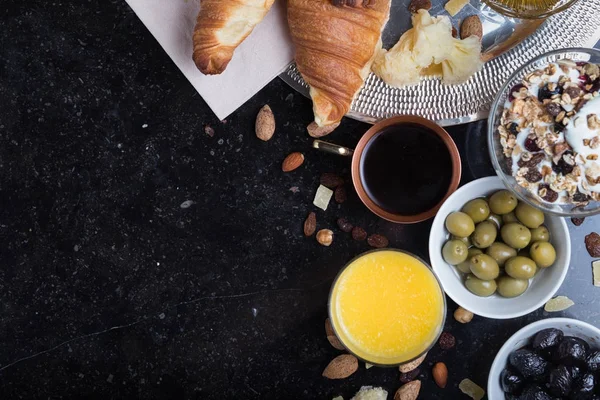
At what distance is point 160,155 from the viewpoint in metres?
1.68

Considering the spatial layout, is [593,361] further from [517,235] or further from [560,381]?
[517,235]

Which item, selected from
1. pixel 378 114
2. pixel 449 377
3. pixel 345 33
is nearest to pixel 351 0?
pixel 345 33

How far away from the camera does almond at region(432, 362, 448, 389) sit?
64.4 inches

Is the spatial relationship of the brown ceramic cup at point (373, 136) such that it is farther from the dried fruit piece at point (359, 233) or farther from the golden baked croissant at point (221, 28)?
the golden baked croissant at point (221, 28)

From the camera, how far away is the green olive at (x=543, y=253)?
58.7 inches

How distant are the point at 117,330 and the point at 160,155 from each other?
0.46 meters

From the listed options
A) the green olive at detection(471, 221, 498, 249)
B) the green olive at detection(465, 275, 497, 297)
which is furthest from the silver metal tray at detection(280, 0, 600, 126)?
the green olive at detection(465, 275, 497, 297)

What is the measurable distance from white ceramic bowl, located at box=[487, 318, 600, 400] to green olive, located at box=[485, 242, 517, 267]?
156mm

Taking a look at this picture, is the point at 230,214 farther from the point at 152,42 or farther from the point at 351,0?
the point at 351,0

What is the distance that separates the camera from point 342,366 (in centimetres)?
165

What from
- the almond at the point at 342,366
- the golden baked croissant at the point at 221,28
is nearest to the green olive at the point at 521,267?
the almond at the point at 342,366

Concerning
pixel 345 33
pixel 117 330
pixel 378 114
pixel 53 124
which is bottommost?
pixel 117 330

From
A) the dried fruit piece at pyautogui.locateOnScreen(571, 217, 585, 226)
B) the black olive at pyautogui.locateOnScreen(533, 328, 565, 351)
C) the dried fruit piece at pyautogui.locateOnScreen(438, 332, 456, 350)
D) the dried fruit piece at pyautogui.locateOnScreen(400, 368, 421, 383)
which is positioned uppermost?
the dried fruit piece at pyautogui.locateOnScreen(571, 217, 585, 226)

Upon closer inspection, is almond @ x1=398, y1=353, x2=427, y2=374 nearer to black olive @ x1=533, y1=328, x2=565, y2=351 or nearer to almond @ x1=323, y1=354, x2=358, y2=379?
almond @ x1=323, y1=354, x2=358, y2=379
